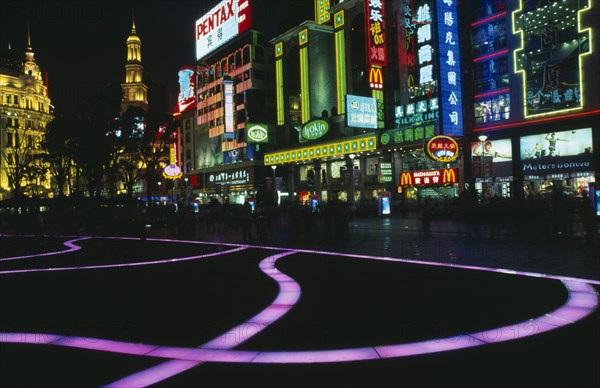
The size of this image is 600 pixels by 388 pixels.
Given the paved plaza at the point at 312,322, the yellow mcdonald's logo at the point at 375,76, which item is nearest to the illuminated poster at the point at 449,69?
the yellow mcdonald's logo at the point at 375,76

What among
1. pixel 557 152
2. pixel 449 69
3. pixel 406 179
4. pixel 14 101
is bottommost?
pixel 406 179

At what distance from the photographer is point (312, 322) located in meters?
6.60

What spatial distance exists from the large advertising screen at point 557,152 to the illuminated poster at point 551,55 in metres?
1.93

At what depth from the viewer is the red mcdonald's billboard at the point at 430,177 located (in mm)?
32472

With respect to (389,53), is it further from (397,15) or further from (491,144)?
(491,144)

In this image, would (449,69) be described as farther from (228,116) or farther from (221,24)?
(221,24)

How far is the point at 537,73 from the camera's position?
34.0 metres

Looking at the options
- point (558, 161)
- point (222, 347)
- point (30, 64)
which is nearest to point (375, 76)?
point (558, 161)

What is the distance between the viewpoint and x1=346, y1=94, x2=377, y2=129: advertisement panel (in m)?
37.1

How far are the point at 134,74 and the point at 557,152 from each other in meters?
105

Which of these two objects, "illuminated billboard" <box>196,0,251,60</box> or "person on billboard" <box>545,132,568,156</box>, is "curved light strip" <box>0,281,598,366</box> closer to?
"person on billboard" <box>545,132,568,156</box>

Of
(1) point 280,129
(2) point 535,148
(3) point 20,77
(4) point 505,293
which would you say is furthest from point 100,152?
(3) point 20,77

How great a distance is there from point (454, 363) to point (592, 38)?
34.6 m

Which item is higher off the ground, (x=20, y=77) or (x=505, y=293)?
(x=20, y=77)
